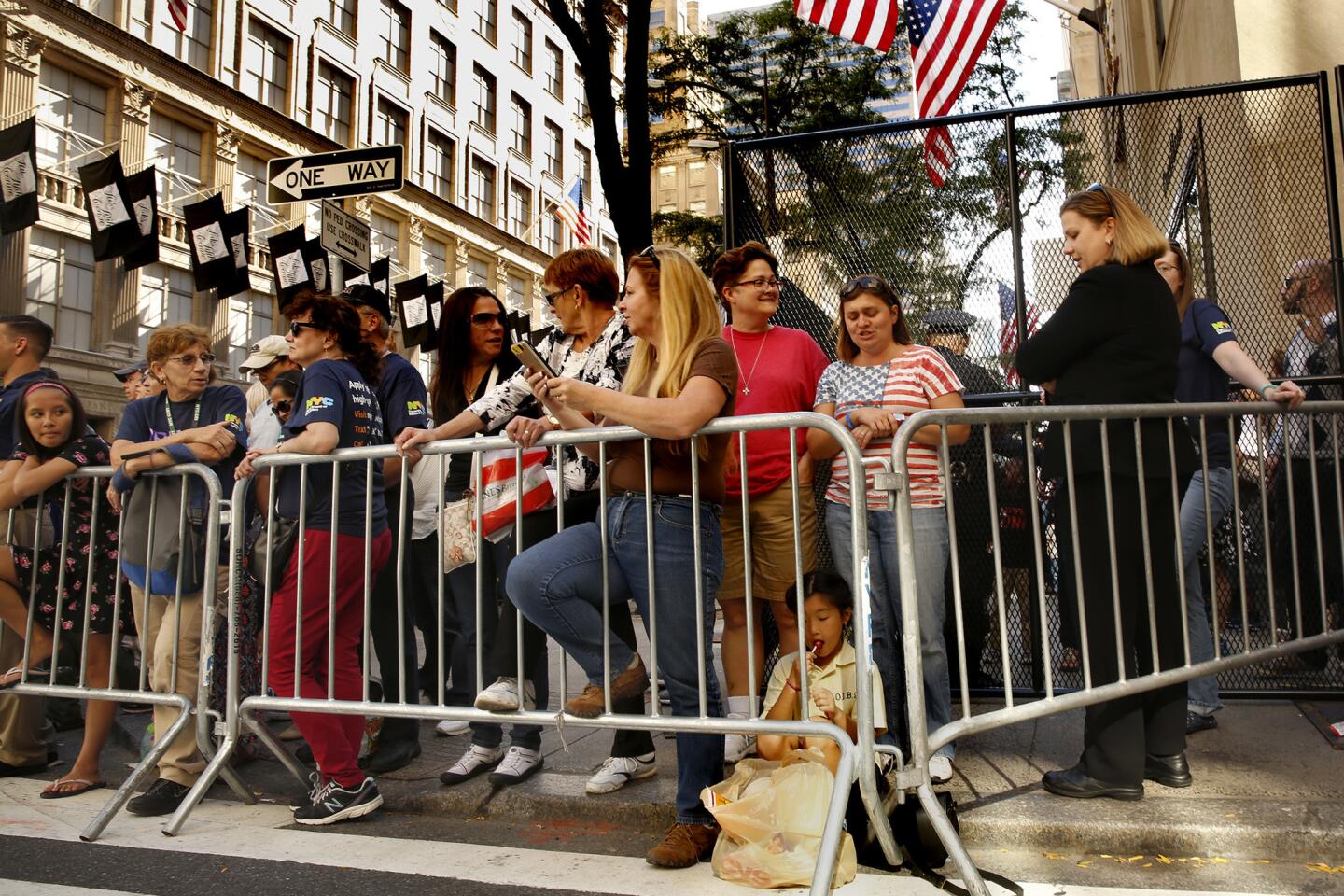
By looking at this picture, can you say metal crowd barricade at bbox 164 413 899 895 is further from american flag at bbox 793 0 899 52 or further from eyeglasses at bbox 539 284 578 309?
american flag at bbox 793 0 899 52

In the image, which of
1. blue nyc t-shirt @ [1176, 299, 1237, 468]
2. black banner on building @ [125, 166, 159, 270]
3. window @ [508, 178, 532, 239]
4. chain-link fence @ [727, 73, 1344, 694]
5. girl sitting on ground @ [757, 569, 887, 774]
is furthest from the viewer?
window @ [508, 178, 532, 239]

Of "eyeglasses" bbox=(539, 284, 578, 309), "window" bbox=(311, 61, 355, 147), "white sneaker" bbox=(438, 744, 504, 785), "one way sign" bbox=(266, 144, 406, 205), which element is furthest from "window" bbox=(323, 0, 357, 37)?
"white sneaker" bbox=(438, 744, 504, 785)

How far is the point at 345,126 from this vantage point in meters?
32.7

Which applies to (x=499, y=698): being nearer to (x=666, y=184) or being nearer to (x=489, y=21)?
(x=489, y=21)

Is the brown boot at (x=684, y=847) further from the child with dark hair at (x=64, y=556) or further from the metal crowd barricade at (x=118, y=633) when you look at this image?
the child with dark hair at (x=64, y=556)

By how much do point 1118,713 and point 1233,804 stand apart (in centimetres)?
43

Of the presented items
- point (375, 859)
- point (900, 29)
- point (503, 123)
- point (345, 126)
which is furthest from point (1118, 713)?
point (503, 123)

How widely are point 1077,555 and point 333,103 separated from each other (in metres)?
32.9

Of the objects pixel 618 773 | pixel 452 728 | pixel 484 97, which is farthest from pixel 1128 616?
pixel 484 97

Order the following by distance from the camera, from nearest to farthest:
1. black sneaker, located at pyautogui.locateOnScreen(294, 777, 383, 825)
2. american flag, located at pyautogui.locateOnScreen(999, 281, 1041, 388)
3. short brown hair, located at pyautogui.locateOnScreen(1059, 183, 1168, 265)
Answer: short brown hair, located at pyautogui.locateOnScreen(1059, 183, 1168, 265) < black sneaker, located at pyautogui.locateOnScreen(294, 777, 383, 825) < american flag, located at pyautogui.locateOnScreen(999, 281, 1041, 388)

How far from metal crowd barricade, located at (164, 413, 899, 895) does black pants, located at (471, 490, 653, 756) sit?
18 cm

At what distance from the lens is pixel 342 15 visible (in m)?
32.3

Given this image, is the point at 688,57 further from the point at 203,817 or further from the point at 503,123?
the point at 503,123

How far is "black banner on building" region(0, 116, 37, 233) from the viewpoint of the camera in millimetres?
14961
